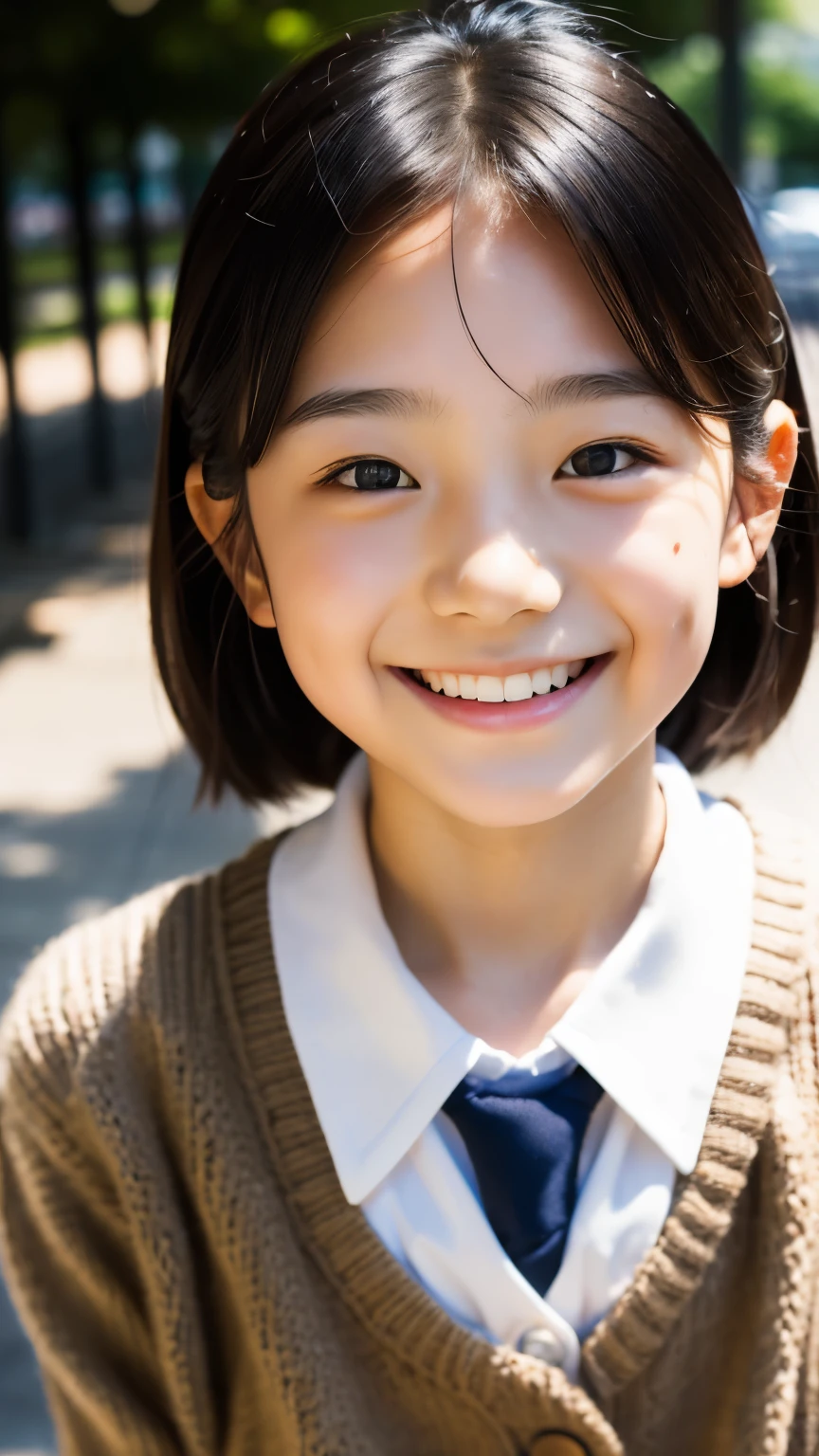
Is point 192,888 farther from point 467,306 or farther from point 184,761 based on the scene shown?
point 184,761

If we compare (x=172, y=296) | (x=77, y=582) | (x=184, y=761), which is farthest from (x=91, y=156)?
(x=172, y=296)

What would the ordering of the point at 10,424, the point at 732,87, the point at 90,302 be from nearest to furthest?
1. the point at 732,87
2. the point at 10,424
3. the point at 90,302

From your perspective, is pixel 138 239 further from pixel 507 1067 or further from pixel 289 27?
pixel 507 1067

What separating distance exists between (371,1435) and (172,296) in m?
0.91

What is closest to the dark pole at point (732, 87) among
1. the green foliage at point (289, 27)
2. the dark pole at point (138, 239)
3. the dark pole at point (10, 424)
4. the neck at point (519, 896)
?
the green foliage at point (289, 27)

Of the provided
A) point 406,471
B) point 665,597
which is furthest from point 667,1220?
point 406,471

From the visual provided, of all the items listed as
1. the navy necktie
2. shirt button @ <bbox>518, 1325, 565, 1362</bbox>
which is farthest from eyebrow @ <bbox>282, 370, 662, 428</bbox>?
shirt button @ <bbox>518, 1325, 565, 1362</bbox>

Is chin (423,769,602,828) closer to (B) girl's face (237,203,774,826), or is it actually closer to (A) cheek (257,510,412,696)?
(B) girl's face (237,203,774,826)

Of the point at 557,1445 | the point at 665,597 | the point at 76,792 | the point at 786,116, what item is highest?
the point at 786,116

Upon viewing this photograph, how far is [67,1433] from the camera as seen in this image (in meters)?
1.39

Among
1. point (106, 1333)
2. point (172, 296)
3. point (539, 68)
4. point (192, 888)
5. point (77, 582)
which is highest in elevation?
point (539, 68)

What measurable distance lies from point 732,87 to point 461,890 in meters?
7.92

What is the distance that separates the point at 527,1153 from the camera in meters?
1.26

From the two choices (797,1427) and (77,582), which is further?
(77,582)
